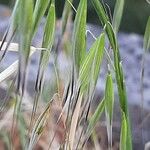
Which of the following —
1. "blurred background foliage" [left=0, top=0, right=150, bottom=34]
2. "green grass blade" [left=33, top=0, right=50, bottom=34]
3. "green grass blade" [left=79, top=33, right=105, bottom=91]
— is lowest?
"blurred background foliage" [left=0, top=0, right=150, bottom=34]

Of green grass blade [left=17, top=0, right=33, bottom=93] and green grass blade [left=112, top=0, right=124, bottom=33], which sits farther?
green grass blade [left=112, top=0, right=124, bottom=33]

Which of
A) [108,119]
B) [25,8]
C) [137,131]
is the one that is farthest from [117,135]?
[25,8]

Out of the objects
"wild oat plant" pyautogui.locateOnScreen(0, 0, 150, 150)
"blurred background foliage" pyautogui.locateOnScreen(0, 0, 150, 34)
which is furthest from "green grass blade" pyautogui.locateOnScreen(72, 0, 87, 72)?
"blurred background foliage" pyautogui.locateOnScreen(0, 0, 150, 34)

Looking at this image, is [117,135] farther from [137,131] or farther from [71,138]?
[71,138]

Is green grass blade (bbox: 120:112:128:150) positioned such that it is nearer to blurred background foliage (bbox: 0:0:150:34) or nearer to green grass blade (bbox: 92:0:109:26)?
green grass blade (bbox: 92:0:109:26)

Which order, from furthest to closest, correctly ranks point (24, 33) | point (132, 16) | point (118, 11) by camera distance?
1. point (132, 16)
2. point (118, 11)
3. point (24, 33)

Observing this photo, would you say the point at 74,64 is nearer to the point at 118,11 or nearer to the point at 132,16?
the point at 118,11

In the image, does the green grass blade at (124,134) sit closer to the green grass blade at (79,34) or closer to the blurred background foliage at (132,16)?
the green grass blade at (79,34)

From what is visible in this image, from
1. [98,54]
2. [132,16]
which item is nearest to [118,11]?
[98,54]

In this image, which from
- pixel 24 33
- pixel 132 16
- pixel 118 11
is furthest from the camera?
pixel 132 16
